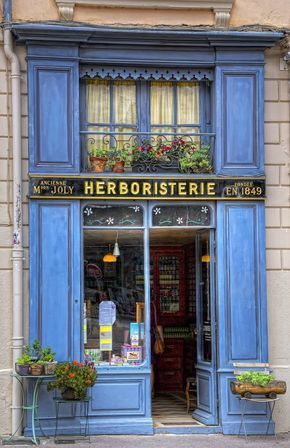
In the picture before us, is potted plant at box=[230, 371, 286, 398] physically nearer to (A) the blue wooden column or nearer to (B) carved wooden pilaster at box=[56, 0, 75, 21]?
(A) the blue wooden column

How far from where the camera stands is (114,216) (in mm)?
12047

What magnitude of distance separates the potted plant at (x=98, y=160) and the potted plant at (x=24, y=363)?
266cm

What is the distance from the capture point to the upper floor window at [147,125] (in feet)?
39.8

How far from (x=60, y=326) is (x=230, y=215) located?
2.83 m

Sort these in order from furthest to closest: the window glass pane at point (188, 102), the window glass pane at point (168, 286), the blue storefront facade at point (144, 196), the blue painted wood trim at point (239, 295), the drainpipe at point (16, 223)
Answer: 1. the window glass pane at point (168, 286)
2. the window glass pane at point (188, 102)
3. the blue painted wood trim at point (239, 295)
4. the blue storefront facade at point (144, 196)
5. the drainpipe at point (16, 223)

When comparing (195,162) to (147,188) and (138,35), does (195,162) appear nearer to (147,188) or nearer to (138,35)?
(147,188)

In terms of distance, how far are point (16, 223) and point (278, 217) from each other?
3.69 m

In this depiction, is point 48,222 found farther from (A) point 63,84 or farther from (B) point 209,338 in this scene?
(B) point 209,338

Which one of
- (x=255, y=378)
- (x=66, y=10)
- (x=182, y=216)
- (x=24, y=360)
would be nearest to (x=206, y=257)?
(x=182, y=216)

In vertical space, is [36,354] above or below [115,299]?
below

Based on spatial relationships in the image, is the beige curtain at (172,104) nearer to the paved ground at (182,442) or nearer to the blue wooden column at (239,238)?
the blue wooden column at (239,238)

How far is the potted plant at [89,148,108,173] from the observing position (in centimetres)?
1198

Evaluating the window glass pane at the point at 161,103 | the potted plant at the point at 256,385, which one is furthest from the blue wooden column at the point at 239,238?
the window glass pane at the point at 161,103

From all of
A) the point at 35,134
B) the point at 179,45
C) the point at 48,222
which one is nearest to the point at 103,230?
the point at 48,222
